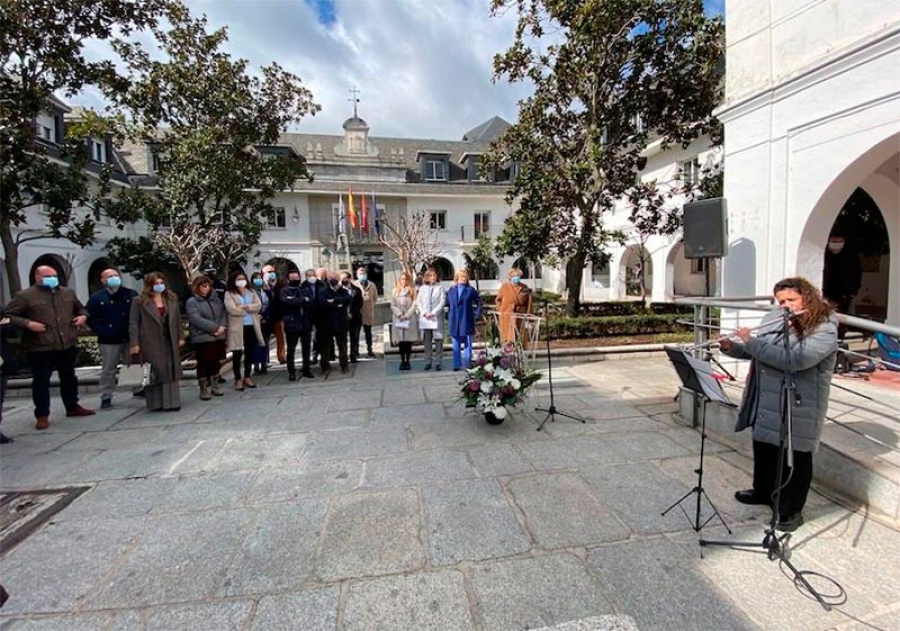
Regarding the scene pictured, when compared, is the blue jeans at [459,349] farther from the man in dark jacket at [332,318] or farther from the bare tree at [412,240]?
the bare tree at [412,240]

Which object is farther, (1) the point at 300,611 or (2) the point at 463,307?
(2) the point at 463,307

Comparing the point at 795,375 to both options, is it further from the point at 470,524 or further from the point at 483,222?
the point at 483,222

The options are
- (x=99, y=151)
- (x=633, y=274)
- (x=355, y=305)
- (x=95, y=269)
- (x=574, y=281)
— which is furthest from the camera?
(x=95, y=269)

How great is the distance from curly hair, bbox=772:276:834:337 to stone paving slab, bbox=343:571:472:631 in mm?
2471

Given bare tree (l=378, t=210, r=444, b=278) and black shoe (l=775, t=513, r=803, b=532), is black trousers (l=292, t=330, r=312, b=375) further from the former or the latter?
bare tree (l=378, t=210, r=444, b=278)

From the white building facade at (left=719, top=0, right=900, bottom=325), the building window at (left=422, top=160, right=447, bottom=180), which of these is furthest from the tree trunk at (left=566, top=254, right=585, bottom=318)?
the building window at (left=422, top=160, right=447, bottom=180)

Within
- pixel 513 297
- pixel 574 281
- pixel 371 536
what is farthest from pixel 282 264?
pixel 371 536

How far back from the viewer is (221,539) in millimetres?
2719

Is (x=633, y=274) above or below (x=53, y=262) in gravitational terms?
below

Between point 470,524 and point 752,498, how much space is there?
6.68ft

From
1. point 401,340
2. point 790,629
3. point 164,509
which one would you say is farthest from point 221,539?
point 401,340

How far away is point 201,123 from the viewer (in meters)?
12.5

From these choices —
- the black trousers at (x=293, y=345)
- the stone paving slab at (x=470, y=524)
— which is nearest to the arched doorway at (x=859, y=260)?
the stone paving slab at (x=470, y=524)

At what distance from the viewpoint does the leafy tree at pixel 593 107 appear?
8.92m
